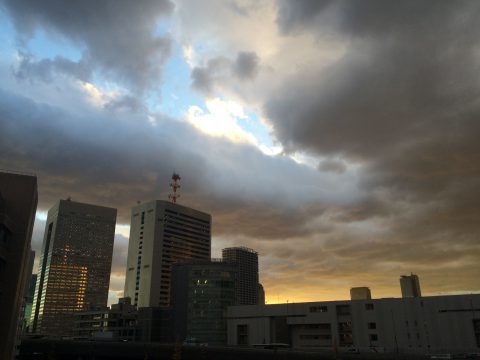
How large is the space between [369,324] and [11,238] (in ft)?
395

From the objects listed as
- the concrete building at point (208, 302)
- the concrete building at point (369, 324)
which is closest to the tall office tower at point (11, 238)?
the concrete building at point (369, 324)

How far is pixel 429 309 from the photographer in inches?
5384

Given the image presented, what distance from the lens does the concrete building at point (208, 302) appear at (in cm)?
18850

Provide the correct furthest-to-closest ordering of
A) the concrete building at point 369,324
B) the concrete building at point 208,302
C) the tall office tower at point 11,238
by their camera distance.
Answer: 1. the concrete building at point 208,302
2. the concrete building at point 369,324
3. the tall office tower at point 11,238

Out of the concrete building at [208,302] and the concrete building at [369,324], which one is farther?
the concrete building at [208,302]

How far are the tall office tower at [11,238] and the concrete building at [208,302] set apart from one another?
4881 inches

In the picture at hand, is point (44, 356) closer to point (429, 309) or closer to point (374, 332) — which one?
point (374, 332)

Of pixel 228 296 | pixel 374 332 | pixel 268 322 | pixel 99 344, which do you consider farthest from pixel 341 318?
pixel 99 344

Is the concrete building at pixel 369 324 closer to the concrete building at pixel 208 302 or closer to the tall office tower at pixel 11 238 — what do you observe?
the concrete building at pixel 208 302

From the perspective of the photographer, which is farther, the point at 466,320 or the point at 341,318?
the point at 341,318

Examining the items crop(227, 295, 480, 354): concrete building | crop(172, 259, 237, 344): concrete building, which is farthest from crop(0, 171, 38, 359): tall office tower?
crop(172, 259, 237, 344): concrete building

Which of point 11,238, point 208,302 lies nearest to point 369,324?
point 208,302

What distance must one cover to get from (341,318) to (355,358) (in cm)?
6457

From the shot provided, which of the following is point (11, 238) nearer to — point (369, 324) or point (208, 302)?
point (369, 324)
